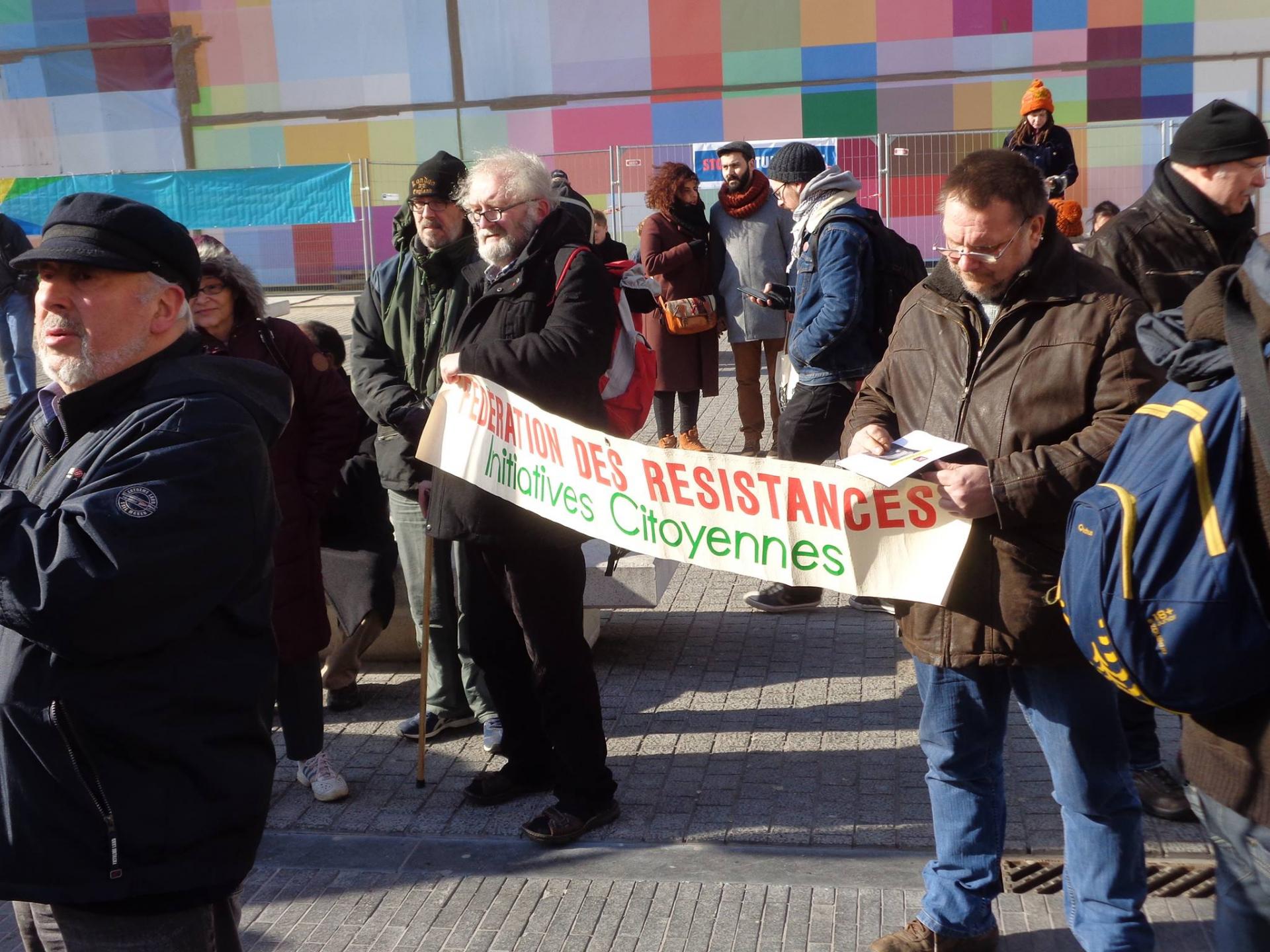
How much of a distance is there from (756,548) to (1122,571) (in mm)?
1657

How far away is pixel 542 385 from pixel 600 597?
6.45 ft

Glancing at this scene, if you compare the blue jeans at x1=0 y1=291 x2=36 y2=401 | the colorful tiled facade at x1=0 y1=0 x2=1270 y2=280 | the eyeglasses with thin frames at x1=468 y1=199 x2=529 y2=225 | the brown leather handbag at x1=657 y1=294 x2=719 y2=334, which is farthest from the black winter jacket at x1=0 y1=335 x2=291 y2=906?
the colorful tiled facade at x1=0 y1=0 x2=1270 y2=280

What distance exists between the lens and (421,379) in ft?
15.7

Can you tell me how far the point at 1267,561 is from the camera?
209 centimetres

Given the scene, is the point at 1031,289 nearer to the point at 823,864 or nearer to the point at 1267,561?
the point at 1267,561

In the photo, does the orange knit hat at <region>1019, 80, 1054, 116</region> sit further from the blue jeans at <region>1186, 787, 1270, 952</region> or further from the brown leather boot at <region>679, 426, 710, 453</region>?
the blue jeans at <region>1186, 787, 1270, 952</region>

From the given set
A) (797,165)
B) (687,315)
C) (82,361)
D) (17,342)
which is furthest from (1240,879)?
(17,342)

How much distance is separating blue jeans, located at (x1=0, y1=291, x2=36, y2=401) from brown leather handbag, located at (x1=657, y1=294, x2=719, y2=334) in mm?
5622

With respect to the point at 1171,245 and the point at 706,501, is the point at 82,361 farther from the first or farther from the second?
the point at 1171,245

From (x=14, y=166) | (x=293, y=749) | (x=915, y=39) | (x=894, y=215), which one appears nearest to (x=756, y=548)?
(x=293, y=749)

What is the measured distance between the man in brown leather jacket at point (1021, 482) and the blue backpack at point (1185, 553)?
763 mm

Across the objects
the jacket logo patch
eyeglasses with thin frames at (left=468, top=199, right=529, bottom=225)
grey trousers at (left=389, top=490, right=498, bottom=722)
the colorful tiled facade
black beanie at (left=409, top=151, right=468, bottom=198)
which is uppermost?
the colorful tiled facade

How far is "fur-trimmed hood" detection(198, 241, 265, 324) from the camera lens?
14.6ft

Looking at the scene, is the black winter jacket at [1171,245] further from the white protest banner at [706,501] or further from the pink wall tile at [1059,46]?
the pink wall tile at [1059,46]
